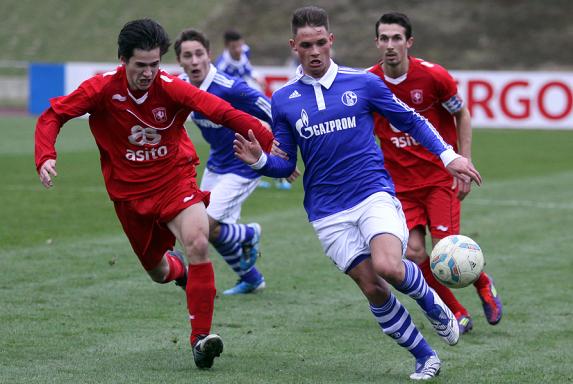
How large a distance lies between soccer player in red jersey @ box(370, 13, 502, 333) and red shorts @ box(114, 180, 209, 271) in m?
1.63

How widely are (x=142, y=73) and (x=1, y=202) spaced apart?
833 centimetres

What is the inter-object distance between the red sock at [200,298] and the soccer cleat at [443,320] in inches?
50.3

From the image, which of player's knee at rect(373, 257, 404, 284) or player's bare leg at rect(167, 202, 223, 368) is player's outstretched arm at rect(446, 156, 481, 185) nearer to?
player's knee at rect(373, 257, 404, 284)

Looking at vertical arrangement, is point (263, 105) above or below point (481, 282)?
above

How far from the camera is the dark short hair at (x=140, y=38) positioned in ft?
20.9

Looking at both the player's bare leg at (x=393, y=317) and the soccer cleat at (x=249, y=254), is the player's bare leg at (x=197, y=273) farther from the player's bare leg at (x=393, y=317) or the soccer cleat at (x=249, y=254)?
the soccer cleat at (x=249, y=254)

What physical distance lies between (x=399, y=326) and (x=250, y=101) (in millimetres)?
3030

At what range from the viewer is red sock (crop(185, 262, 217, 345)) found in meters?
6.40

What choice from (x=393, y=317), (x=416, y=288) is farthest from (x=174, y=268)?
A: (x=416, y=288)

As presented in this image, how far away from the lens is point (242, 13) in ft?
150

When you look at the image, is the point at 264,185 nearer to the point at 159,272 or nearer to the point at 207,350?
the point at 159,272

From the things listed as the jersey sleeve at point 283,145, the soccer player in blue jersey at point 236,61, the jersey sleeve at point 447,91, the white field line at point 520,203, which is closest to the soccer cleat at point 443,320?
the jersey sleeve at point 283,145

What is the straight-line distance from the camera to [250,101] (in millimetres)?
8695

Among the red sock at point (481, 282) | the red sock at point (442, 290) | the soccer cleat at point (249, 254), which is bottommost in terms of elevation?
the soccer cleat at point (249, 254)
